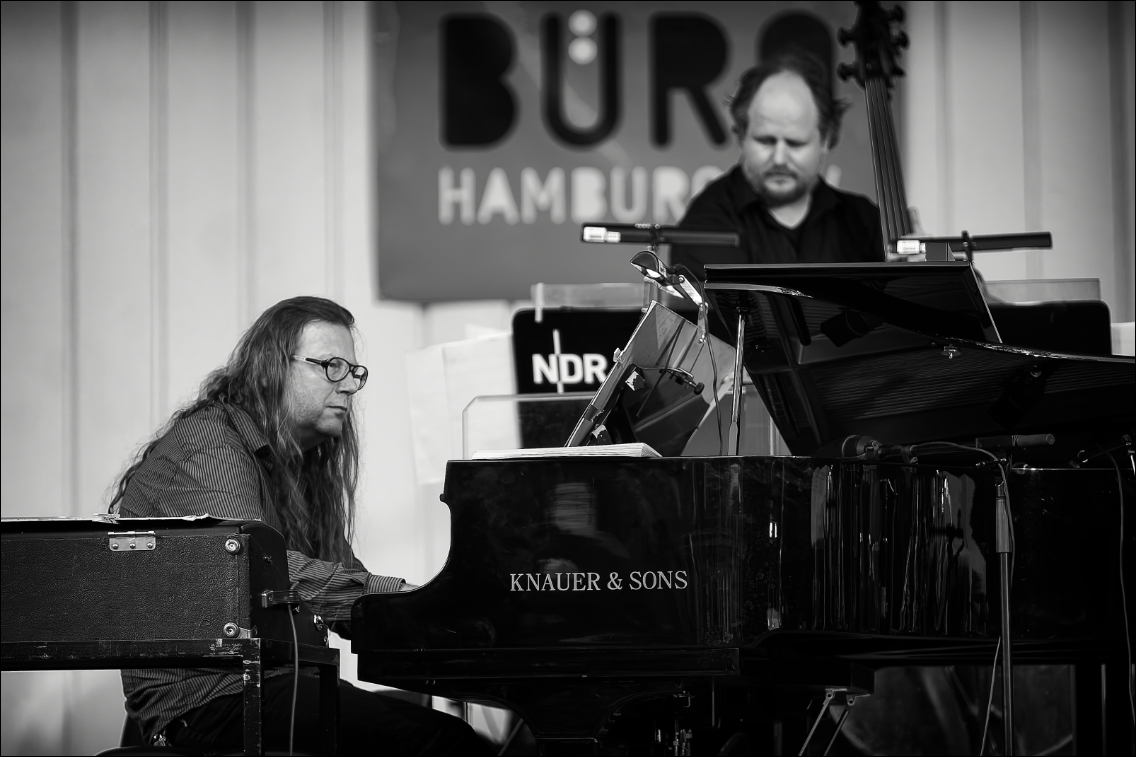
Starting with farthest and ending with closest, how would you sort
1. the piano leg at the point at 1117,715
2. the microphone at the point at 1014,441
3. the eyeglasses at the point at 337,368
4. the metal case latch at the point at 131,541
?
the piano leg at the point at 1117,715 < the eyeglasses at the point at 337,368 < the microphone at the point at 1014,441 < the metal case latch at the point at 131,541

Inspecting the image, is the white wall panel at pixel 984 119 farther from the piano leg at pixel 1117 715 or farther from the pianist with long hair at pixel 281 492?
the pianist with long hair at pixel 281 492

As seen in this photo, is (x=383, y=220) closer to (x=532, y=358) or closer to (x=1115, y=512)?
(x=532, y=358)

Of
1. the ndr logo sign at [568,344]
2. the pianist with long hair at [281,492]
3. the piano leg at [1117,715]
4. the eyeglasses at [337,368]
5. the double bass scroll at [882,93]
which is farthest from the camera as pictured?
the double bass scroll at [882,93]

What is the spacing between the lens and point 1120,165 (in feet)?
16.6

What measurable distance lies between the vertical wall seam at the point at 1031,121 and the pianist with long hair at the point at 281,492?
310cm

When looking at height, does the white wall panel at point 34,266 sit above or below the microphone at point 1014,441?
above

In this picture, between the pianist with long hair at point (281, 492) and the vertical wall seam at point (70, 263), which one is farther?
the vertical wall seam at point (70, 263)

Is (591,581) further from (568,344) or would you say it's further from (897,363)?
(568,344)

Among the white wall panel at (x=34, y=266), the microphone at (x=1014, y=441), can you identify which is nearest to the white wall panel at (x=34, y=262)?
the white wall panel at (x=34, y=266)

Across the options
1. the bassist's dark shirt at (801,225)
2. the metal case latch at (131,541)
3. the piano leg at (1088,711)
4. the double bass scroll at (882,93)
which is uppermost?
the double bass scroll at (882,93)

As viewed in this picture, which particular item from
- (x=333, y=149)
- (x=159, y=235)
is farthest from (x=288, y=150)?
(x=159, y=235)

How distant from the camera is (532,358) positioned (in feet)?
12.2

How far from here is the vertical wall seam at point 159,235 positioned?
5.07 meters

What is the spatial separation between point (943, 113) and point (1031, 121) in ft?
1.12
